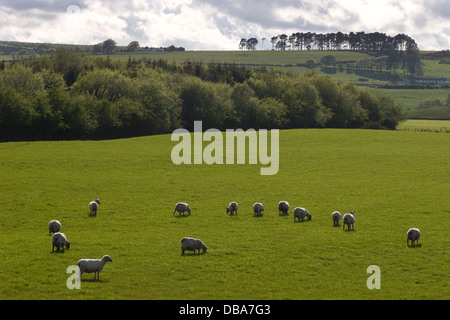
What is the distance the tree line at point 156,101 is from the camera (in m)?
89.2

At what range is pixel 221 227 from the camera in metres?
33.2

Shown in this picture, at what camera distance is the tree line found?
89.2 m

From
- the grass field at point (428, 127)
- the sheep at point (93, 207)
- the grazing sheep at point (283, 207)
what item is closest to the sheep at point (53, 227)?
the sheep at point (93, 207)

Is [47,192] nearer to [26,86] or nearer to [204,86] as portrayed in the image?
[26,86]

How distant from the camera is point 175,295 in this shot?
802 inches

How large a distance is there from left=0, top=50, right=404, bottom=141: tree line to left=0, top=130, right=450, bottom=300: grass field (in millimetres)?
18751

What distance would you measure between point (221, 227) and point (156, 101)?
3076 inches

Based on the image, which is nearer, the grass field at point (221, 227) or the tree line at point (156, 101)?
the grass field at point (221, 227)

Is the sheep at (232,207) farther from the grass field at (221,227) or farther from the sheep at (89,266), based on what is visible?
the sheep at (89,266)

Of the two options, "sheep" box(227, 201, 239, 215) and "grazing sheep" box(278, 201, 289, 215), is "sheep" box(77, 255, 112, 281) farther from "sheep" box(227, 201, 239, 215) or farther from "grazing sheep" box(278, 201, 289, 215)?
"grazing sheep" box(278, 201, 289, 215)

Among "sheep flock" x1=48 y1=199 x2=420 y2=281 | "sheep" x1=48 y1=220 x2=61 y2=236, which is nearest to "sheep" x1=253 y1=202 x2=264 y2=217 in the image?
"sheep flock" x1=48 y1=199 x2=420 y2=281

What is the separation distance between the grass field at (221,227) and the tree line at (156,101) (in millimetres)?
18751

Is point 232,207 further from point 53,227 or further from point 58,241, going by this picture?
point 58,241

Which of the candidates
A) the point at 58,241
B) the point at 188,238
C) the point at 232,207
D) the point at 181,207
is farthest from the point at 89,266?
the point at 232,207
